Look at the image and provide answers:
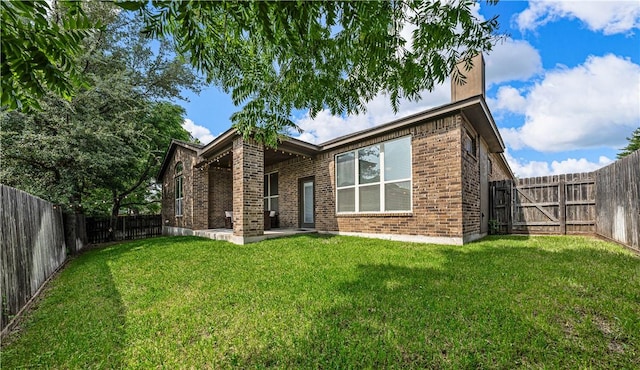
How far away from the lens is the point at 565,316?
2.79m

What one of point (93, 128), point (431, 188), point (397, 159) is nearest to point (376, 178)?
point (397, 159)

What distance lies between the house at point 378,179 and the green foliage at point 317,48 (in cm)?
403

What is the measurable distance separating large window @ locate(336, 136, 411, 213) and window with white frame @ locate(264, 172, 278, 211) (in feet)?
12.3

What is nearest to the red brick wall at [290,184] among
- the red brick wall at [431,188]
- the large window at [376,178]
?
the large window at [376,178]

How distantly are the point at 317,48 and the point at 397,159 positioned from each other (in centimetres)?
557

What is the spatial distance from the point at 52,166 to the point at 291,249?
380 inches

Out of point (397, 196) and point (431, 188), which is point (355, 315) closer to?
point (431, 188)

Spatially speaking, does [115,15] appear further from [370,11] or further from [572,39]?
[572,39]

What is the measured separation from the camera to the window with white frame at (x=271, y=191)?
12000mm

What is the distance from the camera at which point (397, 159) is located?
7770 mm

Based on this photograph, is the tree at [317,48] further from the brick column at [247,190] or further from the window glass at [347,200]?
the window glass at [347,200]

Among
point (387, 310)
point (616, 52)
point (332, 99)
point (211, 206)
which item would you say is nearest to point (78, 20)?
point (332, 99)

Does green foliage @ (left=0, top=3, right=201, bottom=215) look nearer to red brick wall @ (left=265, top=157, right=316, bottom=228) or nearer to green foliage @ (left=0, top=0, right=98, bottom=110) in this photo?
red brick wall @ (left=265, top=157, right=316, bottom=228)

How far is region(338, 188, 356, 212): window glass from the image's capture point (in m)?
8.76
